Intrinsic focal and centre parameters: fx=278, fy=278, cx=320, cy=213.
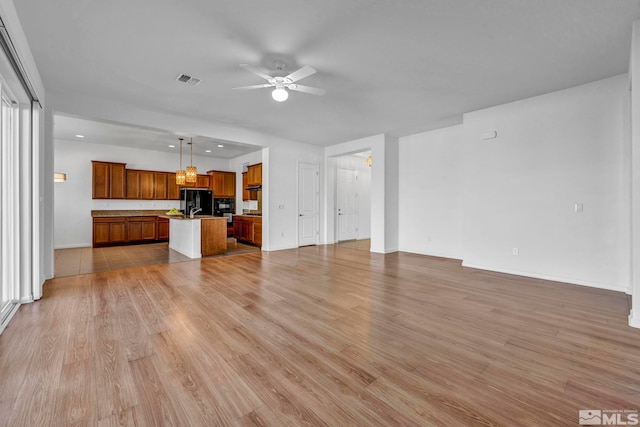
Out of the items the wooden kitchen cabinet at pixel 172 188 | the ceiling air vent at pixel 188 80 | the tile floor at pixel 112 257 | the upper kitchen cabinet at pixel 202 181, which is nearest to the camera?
the ceiling air vent at pixel 188 80

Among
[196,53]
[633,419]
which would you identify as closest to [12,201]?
[196,53]

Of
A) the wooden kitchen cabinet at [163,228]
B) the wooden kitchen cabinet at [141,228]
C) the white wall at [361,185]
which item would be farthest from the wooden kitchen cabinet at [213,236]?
the white wall at [361,185]

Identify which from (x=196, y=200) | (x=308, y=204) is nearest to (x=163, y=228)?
(x=196, y=200)

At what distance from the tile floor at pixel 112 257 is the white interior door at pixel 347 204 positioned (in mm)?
2822

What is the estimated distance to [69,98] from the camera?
4.35 m

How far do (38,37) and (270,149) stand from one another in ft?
14.2

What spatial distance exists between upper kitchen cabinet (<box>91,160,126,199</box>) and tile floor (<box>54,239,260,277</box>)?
61.5 inches

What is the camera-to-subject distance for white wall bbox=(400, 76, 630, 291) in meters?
3.80

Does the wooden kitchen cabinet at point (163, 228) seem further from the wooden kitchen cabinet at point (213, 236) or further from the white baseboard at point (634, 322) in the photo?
the white baseboard at point (634, 322)

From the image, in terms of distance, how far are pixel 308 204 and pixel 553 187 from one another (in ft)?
17.4

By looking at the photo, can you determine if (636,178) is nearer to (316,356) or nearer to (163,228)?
(316,356)

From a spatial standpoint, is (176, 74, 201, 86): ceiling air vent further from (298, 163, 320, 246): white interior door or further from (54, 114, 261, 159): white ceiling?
(298, 163, 320, 246): white interior door

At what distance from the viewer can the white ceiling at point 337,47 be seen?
2498mm

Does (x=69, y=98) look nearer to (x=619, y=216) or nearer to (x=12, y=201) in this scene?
(x=12, y=201)
